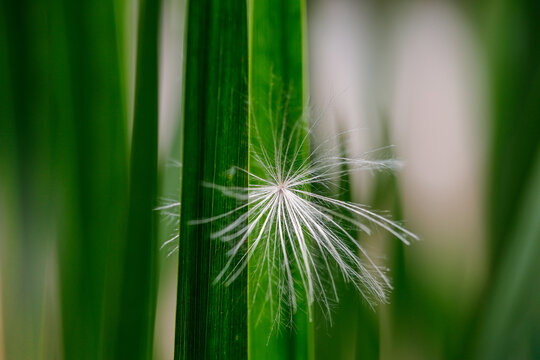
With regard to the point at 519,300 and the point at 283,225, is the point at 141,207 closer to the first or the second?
the point at 283,225

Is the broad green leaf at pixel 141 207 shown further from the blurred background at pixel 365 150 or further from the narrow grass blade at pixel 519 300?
the narrow grass blade at pixel 519 300

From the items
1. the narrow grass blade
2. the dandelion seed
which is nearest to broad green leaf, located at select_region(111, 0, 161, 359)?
the dandelion seed

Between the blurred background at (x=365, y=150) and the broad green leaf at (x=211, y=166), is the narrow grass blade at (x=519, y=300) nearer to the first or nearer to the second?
the blurred background at (x=365, y=150)

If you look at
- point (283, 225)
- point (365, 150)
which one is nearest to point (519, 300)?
point (365, 150)

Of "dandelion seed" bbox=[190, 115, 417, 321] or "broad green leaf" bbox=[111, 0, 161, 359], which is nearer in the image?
"dandelion seed" bbox=[190, 115, 417, 321]

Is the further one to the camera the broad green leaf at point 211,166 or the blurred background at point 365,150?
the blurred background at point 365,150

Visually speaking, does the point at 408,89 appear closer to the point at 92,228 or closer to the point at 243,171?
the point at 243,171

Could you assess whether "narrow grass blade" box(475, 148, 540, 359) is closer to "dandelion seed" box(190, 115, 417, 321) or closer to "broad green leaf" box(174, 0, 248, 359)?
"dandelion seed" box(190, 115, 417, 321)

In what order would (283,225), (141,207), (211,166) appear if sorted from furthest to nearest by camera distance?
(141,207), (283,225), (211,166)

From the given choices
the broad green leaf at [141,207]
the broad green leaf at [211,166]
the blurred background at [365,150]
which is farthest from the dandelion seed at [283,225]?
the broad green leaf at [141,207]
